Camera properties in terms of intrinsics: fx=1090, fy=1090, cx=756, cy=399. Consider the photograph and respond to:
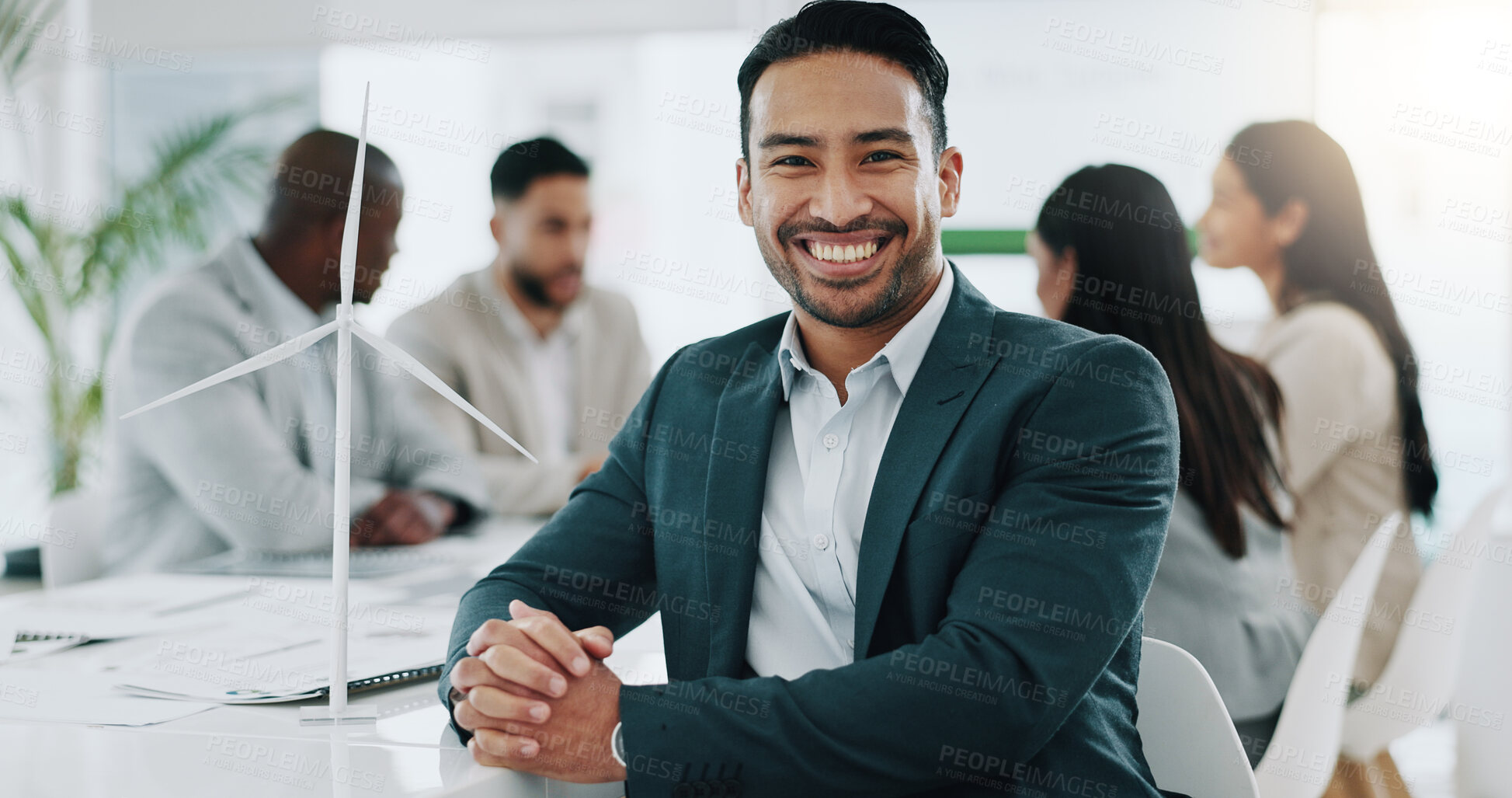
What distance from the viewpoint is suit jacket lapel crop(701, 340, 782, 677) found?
1.38 metres

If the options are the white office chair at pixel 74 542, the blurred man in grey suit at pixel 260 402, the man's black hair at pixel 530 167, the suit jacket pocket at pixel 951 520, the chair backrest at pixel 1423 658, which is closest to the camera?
the suit jacket pocket at pixel 951 520

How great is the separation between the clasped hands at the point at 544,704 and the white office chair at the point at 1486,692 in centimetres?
278

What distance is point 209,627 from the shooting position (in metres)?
1.59

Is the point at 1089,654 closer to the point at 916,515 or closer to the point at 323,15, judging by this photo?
the point at 916,515

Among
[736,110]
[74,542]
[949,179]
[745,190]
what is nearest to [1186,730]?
[949,179]

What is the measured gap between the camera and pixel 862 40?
147 centimetres

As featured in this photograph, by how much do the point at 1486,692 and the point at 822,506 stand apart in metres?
2.60

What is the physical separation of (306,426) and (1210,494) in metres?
2.09

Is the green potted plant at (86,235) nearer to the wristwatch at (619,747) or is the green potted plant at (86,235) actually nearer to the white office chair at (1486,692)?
the wristwatch at (619,747)

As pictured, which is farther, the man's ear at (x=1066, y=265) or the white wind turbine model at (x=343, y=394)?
the man's ear at (x=1066, y=265)

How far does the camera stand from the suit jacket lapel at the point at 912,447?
1265 mm

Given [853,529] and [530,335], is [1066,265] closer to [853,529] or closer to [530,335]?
[853,529]

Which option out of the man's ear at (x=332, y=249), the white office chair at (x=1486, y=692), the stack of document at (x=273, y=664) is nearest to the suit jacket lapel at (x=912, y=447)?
the stack of document at (x=273, y=664)

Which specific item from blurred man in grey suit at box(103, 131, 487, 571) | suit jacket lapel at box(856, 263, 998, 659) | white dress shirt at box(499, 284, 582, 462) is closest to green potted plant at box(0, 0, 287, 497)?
white dress shirt at box(499, 284, 582, 462)
